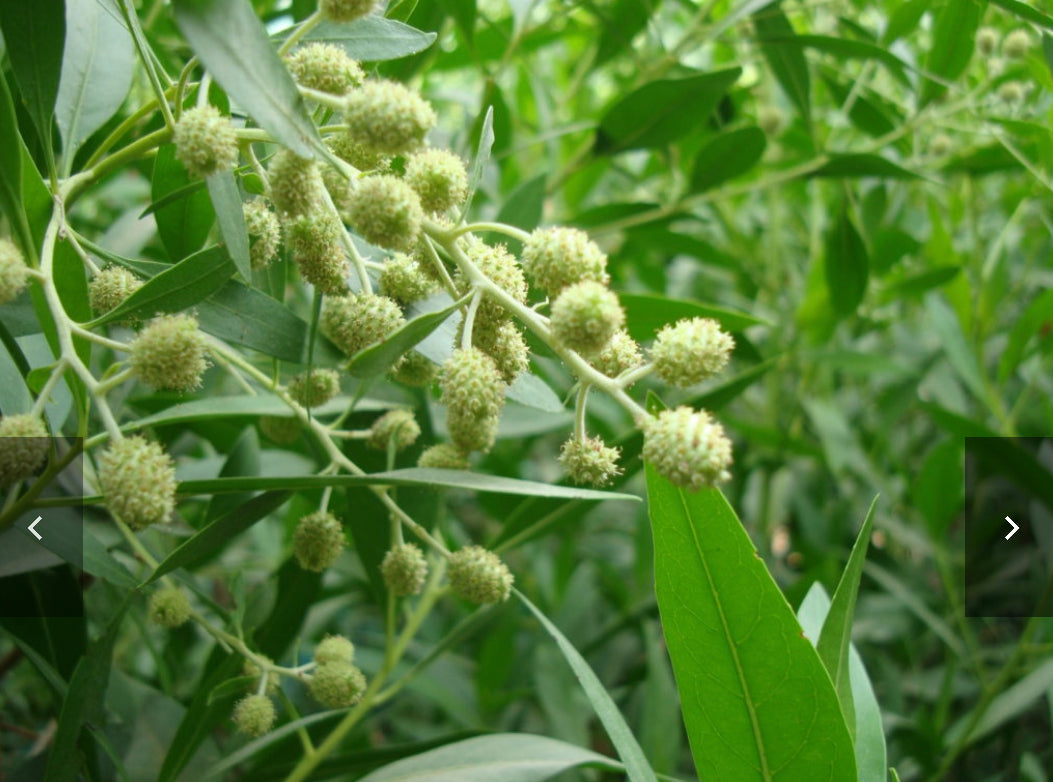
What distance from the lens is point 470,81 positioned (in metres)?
3.72

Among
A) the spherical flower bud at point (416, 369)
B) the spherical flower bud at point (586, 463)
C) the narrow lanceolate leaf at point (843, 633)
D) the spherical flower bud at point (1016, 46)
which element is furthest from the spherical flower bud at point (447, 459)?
the spherical flower bud at point (1016, 46)

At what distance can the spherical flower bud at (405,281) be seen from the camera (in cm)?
93

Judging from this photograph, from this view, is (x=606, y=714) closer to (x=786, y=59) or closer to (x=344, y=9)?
(x=344, y=9)

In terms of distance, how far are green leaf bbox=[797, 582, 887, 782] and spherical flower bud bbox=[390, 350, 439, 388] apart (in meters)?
0.49

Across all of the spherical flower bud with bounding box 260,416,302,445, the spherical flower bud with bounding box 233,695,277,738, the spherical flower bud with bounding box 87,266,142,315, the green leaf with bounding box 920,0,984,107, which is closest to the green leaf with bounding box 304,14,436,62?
the spherical flower bud with bounding box 87,266,142,315

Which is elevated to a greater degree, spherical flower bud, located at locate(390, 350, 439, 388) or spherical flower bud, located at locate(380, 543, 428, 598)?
spherical flower bud, located at locate(390, 350, 439, 388)

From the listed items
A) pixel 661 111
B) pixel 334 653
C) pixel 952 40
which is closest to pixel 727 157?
pixel 661 111

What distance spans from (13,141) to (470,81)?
121 inches

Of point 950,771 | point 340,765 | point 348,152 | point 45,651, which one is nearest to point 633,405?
point 348,152

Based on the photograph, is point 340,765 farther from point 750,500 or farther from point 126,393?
point 750,500

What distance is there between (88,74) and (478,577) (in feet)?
2.38

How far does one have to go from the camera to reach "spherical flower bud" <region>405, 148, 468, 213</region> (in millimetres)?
837

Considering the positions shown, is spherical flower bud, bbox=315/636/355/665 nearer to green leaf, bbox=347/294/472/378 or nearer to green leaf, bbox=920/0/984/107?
green leaf, bbox=347/294/472/378

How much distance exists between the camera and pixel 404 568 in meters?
1.10
